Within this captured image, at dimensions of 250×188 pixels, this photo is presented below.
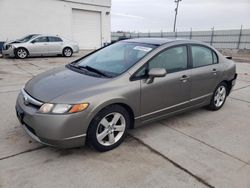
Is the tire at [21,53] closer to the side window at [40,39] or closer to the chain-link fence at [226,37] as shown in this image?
the side window at [40,39]

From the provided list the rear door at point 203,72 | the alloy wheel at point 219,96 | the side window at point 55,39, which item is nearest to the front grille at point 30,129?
the rear door at point 203,72

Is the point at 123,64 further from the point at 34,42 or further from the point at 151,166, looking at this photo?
the point at 34,42

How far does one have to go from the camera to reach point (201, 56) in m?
4.22

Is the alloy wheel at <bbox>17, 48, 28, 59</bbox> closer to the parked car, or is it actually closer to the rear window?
the parked car

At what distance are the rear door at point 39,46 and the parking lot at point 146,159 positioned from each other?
364 inches

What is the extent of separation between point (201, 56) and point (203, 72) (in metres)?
0.34

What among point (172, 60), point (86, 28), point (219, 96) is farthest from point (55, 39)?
point (172, 60)

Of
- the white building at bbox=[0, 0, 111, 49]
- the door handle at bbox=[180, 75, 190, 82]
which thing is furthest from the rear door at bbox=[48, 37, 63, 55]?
the door handle at bbox=[180, 75, 190, 82]

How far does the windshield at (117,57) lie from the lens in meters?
3.28

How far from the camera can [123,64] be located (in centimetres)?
333

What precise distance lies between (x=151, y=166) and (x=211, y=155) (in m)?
0.90

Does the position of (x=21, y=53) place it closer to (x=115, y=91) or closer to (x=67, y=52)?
(x=67, y=52)

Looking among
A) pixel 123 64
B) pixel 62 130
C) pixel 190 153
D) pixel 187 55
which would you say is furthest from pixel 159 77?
pixel 62 130

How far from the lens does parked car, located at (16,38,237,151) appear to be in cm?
A: 262
